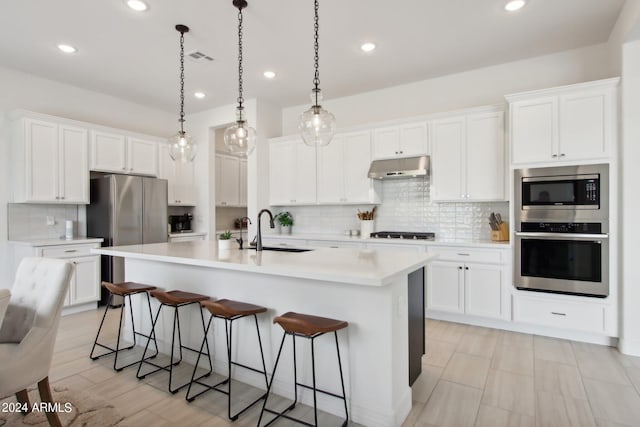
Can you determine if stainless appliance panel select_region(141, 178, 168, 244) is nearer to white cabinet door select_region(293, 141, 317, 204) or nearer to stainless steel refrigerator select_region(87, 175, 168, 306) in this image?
stainless steel refrigerator select_region(87, 175, 168, 306)

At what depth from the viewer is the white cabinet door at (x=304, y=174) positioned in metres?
5.20

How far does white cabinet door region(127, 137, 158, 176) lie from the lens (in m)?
5.21

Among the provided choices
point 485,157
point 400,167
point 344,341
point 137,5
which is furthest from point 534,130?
point 137,5

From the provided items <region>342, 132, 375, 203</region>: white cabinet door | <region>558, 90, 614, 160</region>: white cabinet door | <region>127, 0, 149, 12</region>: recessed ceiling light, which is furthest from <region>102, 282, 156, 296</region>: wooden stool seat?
<region>558, 90, 614, 160</region>: white cabinet door

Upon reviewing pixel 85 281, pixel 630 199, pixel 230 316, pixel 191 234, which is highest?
pixel 630 199

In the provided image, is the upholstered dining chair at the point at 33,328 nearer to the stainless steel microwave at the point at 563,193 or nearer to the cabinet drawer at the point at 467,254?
the cabinet drawer at the point at 467,254

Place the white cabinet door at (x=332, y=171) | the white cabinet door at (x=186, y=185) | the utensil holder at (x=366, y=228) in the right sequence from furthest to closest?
Result: the white cabinet door at (x=186, y=185) → the white cabinet door at (x=332, y=171) → the utensil holder at (x=366, y=228)

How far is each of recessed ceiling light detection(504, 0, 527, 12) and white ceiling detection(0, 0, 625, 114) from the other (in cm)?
6

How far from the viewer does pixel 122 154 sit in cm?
510

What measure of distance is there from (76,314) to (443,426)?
4.40m

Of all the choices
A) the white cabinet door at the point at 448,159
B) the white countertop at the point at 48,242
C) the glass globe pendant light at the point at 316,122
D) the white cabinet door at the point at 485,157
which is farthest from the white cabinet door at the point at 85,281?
the white cabinet door at the point at 485,157

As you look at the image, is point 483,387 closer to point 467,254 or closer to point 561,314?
point 561,314

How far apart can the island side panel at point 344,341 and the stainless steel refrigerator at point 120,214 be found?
268 centimetres

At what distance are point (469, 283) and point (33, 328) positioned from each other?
372 centimetres
